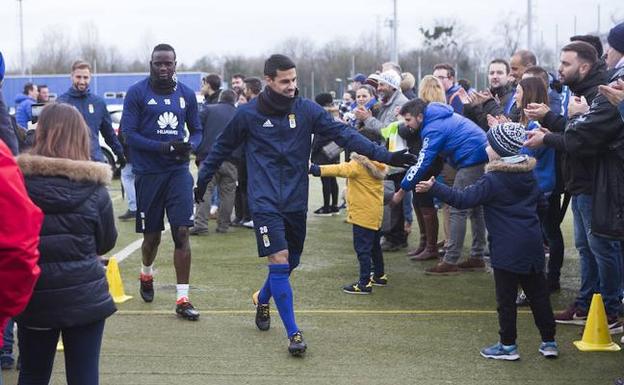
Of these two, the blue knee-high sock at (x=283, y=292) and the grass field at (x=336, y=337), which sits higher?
the blue knee-high sock at (x=283, y=292)

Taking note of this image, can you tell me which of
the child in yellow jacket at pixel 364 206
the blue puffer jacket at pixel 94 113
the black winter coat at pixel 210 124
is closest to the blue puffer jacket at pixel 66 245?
the child in yellow jacket at pixel 364 206

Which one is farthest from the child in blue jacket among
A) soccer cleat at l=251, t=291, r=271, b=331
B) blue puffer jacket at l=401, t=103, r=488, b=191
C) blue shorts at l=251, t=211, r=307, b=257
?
blue puffer jacket at l=401, t=103, r=488, b=191

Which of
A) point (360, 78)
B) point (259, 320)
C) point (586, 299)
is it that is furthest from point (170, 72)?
point (360, 78)

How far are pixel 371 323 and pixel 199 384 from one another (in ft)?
6.14

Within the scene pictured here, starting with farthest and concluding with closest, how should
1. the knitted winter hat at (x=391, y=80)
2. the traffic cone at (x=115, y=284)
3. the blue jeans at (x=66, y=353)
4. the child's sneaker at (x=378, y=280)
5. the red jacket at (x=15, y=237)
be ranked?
the knitted winter hat at (x=391, y=80), the child's sneaker at (x=378, y=280), the traffic cone at (x=115, y=284), the blue jeans at (x=66, y=353), the red jacket at (x=15, y=237)

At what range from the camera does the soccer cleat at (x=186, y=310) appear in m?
6.59

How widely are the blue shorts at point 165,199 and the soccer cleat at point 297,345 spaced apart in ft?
5.45

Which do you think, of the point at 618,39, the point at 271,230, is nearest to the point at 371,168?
the point at 271,230

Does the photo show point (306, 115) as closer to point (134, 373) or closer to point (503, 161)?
point (503, 161)

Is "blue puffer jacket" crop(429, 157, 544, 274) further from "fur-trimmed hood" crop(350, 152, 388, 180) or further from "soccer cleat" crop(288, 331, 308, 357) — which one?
"fur-trimmed hood" crop(350, 152, 388, 180)

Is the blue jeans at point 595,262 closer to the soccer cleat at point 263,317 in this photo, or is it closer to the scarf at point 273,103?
the scarf at point 273,103

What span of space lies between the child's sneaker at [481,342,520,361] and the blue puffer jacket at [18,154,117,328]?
111 inches

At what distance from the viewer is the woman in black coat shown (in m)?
3.72

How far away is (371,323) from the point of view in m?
6.49
